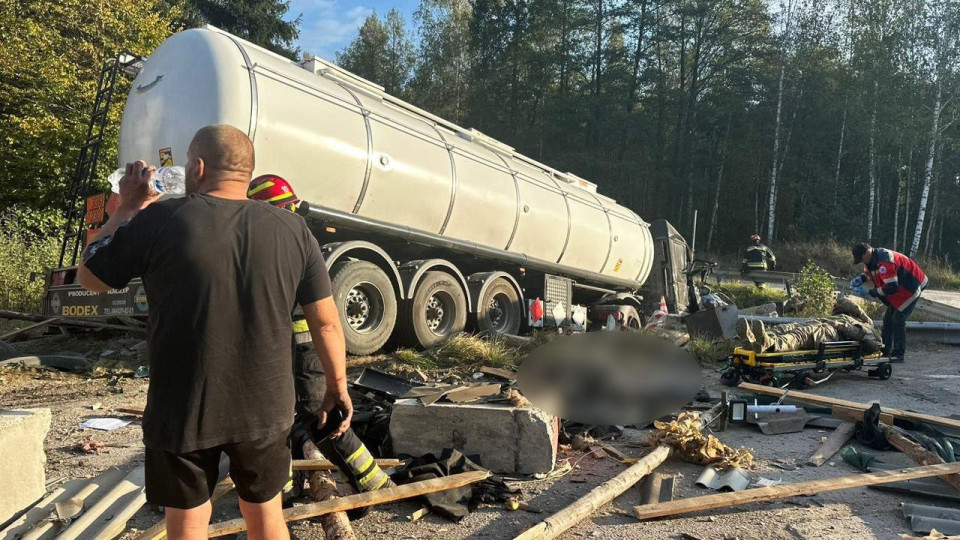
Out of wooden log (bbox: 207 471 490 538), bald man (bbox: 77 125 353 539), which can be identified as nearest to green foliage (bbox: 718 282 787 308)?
wooden log (bbox: 207 471 490 538)

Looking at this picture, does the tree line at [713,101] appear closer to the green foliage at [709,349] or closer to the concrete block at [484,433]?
the green foliage at [709,349]

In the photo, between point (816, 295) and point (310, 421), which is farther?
point (816, 295)

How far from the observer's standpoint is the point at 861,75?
2591 cm

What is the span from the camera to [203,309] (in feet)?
5.69

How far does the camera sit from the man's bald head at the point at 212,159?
1.88m

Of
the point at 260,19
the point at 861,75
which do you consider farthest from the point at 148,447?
the point at 861,75

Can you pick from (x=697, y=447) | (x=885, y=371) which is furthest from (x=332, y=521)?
(x=885, y=371)

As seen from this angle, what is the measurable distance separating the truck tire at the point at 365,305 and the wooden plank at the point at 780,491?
389cm

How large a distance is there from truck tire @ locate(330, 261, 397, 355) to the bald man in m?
4.26

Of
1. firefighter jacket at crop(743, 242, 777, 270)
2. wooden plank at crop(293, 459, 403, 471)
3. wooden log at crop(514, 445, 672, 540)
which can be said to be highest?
firefighter jacket at crop(743, 242, 777, 270)

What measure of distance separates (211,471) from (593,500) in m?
1.86

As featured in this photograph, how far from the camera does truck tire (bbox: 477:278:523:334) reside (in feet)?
26.8

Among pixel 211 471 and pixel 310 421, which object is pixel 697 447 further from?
pixel 211 471

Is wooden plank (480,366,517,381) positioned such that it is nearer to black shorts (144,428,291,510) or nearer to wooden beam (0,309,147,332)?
wooden beam (0,309,147,332)
